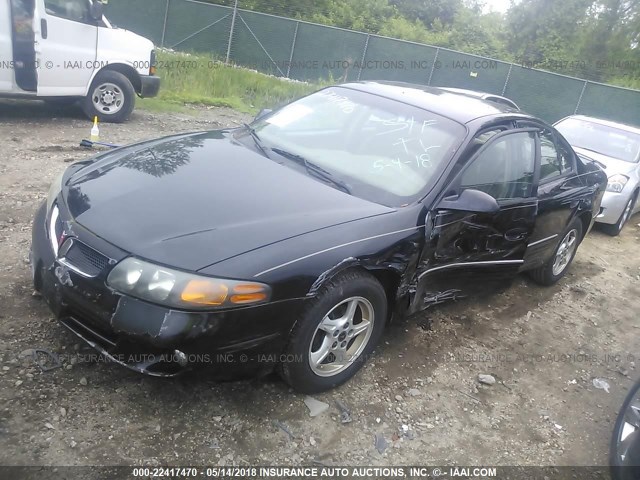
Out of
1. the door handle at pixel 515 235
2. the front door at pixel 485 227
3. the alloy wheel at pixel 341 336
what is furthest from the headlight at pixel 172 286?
the door handle at pixel 515 235

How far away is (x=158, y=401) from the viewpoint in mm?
2822

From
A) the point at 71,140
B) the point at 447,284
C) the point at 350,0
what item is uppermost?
the point at 350,0

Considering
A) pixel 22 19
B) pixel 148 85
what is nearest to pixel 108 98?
pixel 148 85

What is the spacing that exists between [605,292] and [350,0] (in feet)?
87.3

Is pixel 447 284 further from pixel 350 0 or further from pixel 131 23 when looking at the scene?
pixel 350 0

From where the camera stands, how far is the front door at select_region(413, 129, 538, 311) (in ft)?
11.2

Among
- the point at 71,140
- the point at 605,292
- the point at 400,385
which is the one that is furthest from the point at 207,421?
the point at 71,140

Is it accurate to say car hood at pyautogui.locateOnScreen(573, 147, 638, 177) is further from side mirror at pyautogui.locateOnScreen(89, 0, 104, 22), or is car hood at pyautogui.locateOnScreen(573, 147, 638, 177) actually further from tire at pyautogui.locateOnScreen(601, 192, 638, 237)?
side mirror at pyautogui.locateOnScreen(89, 0, 104, 22)

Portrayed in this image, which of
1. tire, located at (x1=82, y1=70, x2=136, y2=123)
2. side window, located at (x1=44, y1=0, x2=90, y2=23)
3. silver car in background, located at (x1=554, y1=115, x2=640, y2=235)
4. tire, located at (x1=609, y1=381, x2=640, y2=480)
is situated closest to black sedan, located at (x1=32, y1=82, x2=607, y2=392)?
tire, located at (x1=609, y1=381, x2=640, y2=480)

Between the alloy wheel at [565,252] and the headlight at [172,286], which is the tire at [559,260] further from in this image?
the headlight at [172,286]

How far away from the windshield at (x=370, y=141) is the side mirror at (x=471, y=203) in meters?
0.16

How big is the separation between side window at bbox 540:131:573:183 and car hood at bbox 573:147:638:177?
2900 mm

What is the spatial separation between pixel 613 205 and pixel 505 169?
414cm

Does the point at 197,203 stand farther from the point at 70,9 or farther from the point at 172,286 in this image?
the point at 70,9
